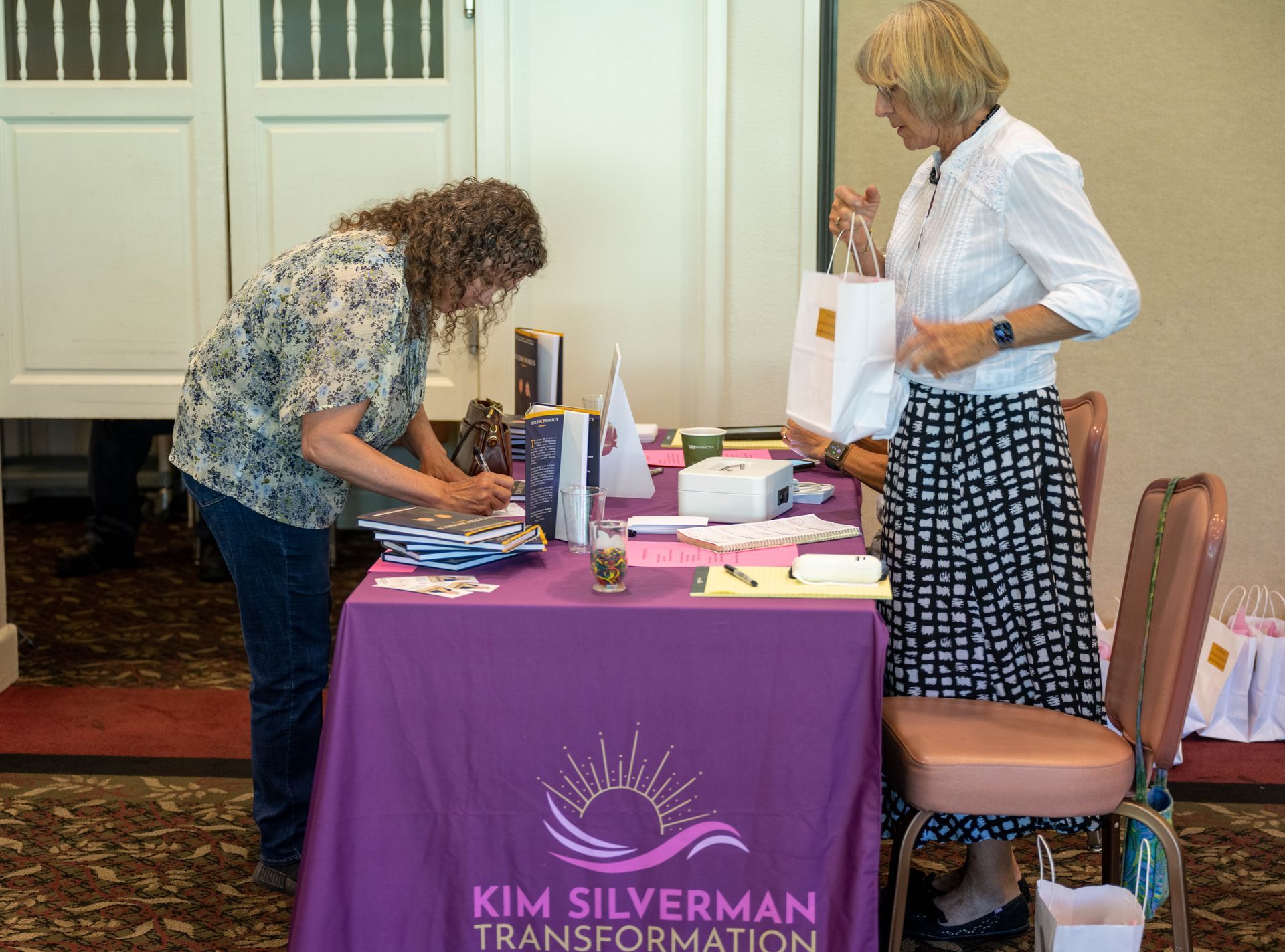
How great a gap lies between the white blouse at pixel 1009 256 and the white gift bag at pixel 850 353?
0.05 m

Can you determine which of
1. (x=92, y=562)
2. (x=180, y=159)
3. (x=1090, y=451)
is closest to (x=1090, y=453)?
(x=1090, y=451)

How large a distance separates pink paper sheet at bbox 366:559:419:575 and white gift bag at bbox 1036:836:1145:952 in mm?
1098

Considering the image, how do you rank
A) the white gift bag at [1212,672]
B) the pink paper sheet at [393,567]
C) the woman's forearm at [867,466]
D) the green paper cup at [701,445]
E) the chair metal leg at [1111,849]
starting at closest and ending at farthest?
the pink paper sheet at [393,567] < the chair metal leg at [1111,849] < the woman's forearm at [867,466] < the green paper cup at [701,445] < the white gift bag at [1212,672]

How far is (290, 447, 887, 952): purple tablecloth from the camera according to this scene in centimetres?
184

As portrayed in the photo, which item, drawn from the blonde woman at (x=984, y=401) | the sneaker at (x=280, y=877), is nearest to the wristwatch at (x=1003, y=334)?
the blonde woman at (x=984, y=401)

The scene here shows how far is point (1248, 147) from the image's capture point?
12.5 ft

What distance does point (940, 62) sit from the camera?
6.89 ft

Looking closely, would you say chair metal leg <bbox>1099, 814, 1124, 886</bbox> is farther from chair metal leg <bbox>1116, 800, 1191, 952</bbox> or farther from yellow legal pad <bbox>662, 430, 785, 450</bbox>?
yellow legal pad <bbox>662, 430, 785, 450</bbox>

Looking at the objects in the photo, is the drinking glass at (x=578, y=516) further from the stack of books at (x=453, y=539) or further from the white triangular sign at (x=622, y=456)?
the white triangular sign at (x=622, y=456)

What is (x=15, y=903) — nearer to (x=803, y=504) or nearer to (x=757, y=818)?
(x=757, y=818)

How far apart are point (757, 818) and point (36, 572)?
14.4ft

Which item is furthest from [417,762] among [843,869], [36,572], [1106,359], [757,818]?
[36,572]

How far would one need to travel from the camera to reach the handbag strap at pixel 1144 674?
1.97m

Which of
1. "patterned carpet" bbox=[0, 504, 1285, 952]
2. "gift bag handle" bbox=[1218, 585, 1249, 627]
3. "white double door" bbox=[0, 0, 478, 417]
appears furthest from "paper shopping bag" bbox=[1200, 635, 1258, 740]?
"white double door" bbox=[0, 0, 478, 417]
